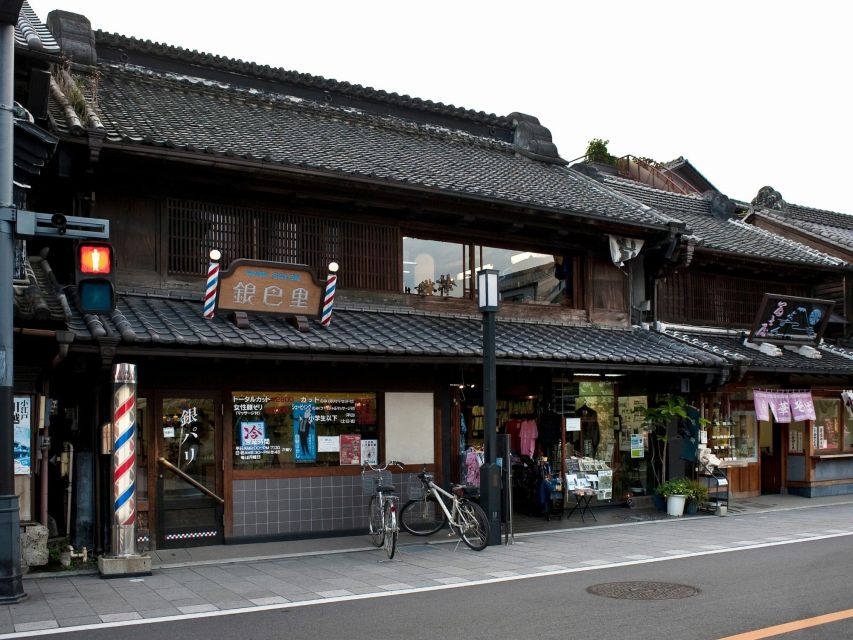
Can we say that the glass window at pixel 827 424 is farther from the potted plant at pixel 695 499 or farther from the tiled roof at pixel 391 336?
the tiled roof at pixel 391 336

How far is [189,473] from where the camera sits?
43.9 ft

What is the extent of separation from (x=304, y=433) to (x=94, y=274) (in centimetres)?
556

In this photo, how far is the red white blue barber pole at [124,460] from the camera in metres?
11.0

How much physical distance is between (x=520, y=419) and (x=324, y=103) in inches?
361

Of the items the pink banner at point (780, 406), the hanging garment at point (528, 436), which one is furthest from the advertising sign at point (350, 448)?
the pink banner at point (780, 406)

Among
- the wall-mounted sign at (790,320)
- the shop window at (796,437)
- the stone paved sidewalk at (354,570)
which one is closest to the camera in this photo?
the stone paved sidewalk at (354,570)

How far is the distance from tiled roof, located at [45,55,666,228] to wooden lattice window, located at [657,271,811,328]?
101 inches

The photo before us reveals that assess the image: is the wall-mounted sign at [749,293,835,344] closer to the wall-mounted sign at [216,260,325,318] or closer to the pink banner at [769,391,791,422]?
the pink banner at [769,391,791,422]

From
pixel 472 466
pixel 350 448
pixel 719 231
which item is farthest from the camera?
pixel 719 231

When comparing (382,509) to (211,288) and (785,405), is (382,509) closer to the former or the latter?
(211,288)

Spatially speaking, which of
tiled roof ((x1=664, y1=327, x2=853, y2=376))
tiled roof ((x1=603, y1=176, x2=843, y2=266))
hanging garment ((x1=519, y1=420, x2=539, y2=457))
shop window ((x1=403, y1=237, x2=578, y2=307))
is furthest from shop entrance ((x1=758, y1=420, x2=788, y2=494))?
hanging garment ((x1=519, y1=420, x2=539, y2=457))

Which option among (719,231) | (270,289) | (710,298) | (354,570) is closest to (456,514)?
(354,570)

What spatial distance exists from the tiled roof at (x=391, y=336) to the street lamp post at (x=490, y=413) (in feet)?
2.19

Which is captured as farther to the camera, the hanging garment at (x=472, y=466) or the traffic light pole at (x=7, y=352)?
the hanging garment at (x=472, y=466)
